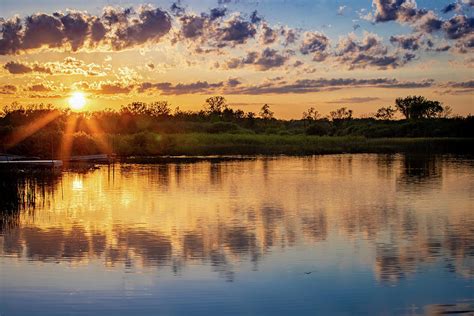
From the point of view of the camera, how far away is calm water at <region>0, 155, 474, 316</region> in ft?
39.3

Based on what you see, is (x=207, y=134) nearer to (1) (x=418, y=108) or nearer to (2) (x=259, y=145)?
(2) (x=259, y=145)

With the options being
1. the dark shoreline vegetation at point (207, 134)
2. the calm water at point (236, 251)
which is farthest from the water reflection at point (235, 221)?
the dark shoreline vegetation at point (207, 134)

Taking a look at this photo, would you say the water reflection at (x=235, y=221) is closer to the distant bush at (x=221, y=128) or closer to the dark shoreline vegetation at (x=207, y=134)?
the dark shoreline vegetation at (x=207, y=134)

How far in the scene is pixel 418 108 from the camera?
129500mm

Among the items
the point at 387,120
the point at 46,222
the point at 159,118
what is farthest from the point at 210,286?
the point at 387,120

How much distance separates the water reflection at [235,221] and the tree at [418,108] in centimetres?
9530

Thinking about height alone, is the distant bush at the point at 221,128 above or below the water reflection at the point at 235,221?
above

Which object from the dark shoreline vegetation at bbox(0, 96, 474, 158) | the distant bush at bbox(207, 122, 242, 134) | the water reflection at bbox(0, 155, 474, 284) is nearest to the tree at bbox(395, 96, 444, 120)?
the dark shoreline vegetation at bbox(0, 96, 474, 158)

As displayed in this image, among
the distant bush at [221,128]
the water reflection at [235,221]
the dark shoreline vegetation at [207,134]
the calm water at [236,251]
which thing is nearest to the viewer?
the calm water at [236,251]

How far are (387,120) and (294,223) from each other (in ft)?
375

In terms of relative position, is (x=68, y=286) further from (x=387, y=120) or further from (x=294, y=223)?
(x=387, y=120)

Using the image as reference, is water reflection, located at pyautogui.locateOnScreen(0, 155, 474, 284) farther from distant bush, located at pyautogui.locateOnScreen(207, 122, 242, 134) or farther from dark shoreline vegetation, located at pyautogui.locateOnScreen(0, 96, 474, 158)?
distant bush, located at pyautogui.locateOnScreen(207, 122, 242, 134)

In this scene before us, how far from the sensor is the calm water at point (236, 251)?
39.3 feet

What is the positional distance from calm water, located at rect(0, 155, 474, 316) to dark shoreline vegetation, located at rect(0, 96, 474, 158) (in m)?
25.2
